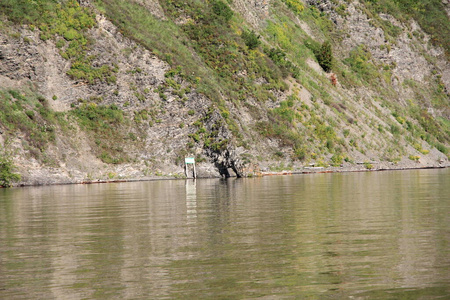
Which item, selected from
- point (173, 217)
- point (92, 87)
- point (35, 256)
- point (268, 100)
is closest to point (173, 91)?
point (92, 87)

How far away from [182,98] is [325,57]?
35.2 m

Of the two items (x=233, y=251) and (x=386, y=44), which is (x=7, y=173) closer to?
(x=233, y=251)

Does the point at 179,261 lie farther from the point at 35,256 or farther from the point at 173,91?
the point at 173,91

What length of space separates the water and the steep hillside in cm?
3361

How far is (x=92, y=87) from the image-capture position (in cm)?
7019

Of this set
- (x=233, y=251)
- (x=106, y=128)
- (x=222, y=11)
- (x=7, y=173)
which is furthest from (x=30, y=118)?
(x=233, y=251)

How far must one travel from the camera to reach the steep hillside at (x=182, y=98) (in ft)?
211

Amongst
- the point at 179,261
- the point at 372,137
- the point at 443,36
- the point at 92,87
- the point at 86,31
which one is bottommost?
the point at 179,261

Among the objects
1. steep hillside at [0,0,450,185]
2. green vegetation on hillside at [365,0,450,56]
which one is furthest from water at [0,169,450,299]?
green vegetation on hillside at [365,0,450,56]

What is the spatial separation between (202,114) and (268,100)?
13.7 metres

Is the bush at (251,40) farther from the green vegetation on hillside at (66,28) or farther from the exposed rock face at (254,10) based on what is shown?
the green vegetation on hillside at (66,28)

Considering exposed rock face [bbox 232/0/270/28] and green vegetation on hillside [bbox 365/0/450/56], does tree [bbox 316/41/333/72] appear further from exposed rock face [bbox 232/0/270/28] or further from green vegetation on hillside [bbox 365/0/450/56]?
green vegetation on hillside [bbox 365/0/450/56]

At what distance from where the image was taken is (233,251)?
55.5 ft

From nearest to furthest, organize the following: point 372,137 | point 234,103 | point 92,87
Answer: point 92,87
point 234,103
point 372,137
